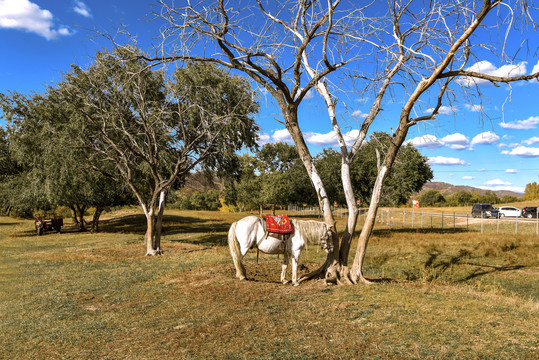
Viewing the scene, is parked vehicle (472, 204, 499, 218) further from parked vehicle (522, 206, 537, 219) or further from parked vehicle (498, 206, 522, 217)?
parked vehicle (522, 206, 537, 219)

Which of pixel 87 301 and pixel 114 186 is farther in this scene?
pixel 114 186

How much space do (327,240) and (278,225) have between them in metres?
1.36

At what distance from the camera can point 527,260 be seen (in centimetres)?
1579

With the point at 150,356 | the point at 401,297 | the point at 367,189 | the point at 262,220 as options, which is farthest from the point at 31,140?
the point at 367,189

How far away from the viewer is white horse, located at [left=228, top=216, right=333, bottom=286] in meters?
9.43

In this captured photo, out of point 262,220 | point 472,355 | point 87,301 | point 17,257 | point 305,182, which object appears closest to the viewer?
point 472,355

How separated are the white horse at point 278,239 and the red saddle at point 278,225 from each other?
203 millimetres

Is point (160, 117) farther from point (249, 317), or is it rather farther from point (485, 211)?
point (485, 211)

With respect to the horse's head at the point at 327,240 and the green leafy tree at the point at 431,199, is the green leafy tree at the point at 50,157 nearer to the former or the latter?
the horse's head at the point at 327,240

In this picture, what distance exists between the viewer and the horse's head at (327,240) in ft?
30.4

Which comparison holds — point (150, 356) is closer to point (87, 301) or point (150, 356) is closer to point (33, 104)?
point (87, 301)

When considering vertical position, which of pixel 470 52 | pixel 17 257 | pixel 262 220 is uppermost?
pixel 470 52

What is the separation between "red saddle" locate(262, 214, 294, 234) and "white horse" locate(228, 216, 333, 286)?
0.67ft

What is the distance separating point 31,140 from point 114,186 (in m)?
6.13
